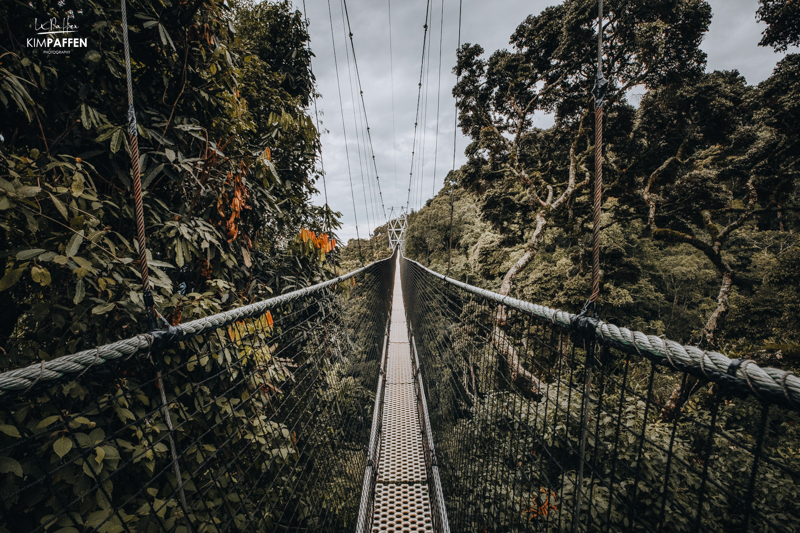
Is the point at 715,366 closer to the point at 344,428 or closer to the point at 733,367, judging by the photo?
the point at 733,367

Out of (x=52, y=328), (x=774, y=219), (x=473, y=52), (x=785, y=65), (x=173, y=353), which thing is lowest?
(x=173, y=353)

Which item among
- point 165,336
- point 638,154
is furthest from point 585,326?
point 638,154

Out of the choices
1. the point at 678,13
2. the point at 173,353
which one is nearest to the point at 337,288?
the point at 173,353

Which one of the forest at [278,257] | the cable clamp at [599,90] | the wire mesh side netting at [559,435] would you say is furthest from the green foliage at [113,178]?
the cable clamp at [599,90]

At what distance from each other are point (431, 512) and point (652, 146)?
802 cm

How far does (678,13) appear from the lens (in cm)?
516

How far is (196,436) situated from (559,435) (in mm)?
1266

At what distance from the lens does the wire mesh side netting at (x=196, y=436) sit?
61cm

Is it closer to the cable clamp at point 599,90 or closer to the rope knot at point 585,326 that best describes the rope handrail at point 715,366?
the rope knot at point 585,326

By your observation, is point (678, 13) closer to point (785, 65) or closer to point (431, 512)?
point (785, 65)

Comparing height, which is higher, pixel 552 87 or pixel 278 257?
pixel 552 87

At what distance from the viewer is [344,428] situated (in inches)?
68.4
